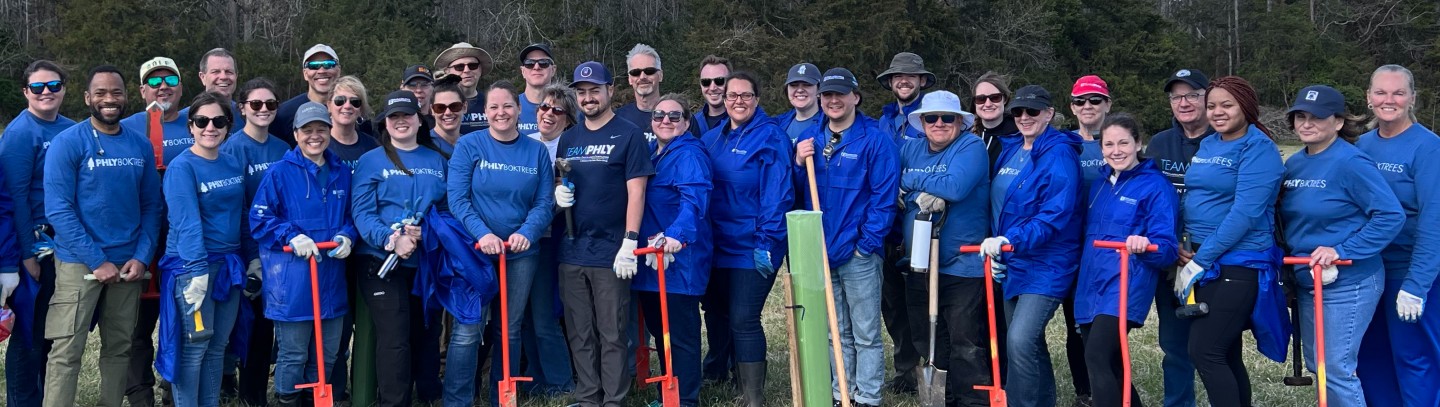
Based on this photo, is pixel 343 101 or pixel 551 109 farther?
pixel 551 109

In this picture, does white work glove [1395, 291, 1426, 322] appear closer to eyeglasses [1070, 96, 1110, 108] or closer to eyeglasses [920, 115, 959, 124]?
eyeglasses [1070, 96, 1110, 108]

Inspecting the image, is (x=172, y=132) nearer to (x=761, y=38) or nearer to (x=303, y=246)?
(x=303, y=246)

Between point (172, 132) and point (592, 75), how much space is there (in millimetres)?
2647

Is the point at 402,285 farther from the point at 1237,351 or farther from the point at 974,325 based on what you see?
the point at 1237,351

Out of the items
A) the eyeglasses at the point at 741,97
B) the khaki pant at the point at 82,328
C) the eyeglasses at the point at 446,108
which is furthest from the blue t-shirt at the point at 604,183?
the khaki pant at the point at 82,328

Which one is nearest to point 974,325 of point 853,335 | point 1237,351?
point 853,335

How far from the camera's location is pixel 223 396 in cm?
762

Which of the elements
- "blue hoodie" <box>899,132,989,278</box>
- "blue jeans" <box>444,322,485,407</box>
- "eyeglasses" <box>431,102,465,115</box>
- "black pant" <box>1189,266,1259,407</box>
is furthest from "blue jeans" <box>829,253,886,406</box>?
"eyeglasses" <box>431,102,465,115</box>

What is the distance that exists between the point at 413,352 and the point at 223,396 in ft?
4.82

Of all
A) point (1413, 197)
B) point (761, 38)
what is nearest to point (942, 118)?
point (1413, 197)

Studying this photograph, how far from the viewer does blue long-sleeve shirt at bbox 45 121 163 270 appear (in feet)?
20.4

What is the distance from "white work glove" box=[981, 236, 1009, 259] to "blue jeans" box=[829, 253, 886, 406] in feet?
2.30

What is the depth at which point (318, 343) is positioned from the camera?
6.58 meters

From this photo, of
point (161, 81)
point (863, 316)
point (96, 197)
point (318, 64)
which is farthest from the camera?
point (318, 64)
